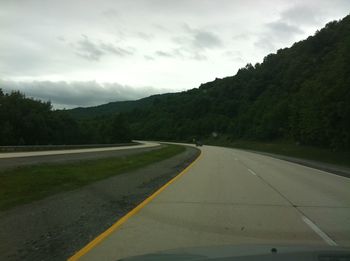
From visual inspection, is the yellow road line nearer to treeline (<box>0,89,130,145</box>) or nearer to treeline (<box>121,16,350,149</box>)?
treeline (<box>121,16,350,149</box>)

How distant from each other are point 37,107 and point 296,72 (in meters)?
58.2

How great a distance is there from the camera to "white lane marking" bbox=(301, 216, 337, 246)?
8.33 meters

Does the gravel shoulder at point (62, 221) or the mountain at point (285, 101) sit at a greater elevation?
the mountain at point (285, 101)

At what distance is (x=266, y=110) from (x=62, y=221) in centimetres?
12219

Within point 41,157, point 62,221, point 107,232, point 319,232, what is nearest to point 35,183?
point 62,221

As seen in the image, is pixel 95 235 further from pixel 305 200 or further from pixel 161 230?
pixel 305 200

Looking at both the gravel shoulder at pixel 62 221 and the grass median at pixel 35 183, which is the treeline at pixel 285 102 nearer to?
the grass median at pixel 35 183

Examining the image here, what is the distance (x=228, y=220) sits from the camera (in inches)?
410

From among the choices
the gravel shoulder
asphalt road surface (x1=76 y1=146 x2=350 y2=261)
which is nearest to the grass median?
the gravel shoulder

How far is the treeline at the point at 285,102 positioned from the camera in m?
40.3

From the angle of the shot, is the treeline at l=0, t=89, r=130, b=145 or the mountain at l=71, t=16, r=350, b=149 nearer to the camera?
the mountain at l=71, t=16, r=350, b=149

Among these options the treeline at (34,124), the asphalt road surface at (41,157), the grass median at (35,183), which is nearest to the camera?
the grass median at (35,183)

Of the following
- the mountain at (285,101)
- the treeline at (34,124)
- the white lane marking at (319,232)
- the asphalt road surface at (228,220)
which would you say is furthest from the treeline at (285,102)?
the treeline at (34,124)

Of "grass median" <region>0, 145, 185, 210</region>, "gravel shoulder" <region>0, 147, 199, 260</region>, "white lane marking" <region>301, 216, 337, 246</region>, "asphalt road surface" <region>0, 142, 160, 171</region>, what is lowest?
"asphalt road surface" <region>0, 142, 160, 171</region>
